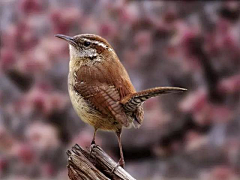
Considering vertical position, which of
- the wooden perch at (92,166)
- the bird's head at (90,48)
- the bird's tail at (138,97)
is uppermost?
the bird's head at (90,48)

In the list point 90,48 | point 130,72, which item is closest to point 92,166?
point 90,48

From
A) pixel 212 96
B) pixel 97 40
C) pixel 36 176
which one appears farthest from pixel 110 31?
pixel 97 40

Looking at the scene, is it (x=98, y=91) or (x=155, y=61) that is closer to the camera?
(x=98, y=91)

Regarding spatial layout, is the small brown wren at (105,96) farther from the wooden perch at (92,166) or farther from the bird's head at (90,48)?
the wooden perch at (92,166)

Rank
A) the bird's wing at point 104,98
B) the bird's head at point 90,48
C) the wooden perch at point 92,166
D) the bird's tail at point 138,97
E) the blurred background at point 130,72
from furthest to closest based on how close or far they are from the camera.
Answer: the blurred background at point 130,72 → the bird's head at point 90,48 → the bird's wing at point 104,98 → the wooden perch at point 92,166 → the bird's tail at point 138,97

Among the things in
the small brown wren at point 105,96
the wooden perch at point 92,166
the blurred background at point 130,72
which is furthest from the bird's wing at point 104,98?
the blurred background at point 130,72

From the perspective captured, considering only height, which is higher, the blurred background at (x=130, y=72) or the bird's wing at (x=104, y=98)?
the blurred background at (x=130, y=72)

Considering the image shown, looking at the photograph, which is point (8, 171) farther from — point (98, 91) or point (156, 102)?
point (98, 91)
